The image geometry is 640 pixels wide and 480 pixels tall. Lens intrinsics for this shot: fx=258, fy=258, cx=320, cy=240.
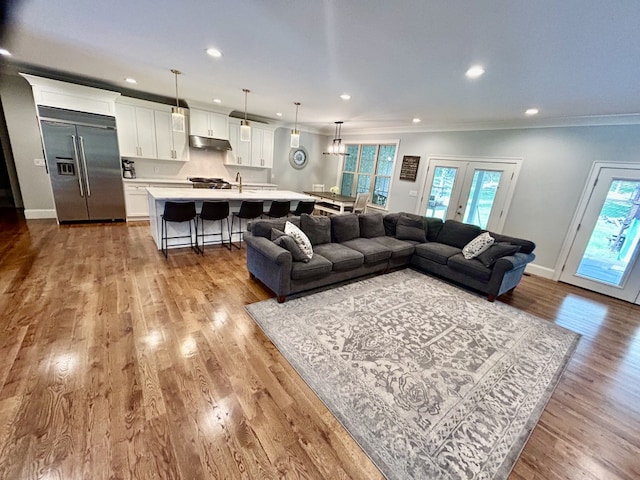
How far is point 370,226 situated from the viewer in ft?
14.8

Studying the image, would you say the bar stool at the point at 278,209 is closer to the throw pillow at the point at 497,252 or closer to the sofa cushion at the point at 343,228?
the sofa cushion at the point at 343,228

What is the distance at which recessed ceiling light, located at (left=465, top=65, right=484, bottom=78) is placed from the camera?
2.56 metres

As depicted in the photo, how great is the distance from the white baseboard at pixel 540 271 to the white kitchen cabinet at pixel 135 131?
310 inches

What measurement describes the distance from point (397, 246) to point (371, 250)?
599 millimetres

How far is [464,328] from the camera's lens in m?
2.79

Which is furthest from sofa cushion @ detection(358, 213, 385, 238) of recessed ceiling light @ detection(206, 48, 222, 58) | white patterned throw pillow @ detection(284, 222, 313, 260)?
recessed ceiling light @ detection(206, 48, 222, 58)

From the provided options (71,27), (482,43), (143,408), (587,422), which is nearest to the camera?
(143,408)

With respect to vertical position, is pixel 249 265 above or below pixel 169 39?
A: below

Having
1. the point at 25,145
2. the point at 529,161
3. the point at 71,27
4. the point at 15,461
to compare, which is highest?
the point at 71,27

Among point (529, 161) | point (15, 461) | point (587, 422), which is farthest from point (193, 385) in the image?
point (529, 161)

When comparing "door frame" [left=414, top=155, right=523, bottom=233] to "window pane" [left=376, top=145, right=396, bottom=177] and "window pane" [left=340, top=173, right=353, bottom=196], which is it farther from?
"window pane" [left=340, top=173, right=353, bottom=196]

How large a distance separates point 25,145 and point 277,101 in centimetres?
489

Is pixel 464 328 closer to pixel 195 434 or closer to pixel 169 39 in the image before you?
pixel 195 434

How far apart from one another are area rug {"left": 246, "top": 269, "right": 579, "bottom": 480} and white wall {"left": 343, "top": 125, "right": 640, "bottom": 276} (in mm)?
2197
